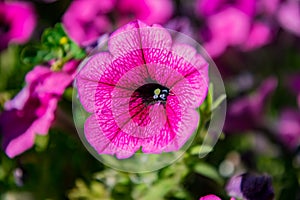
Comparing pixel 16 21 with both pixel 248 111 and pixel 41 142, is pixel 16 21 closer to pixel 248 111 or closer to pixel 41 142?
pixel 41 142

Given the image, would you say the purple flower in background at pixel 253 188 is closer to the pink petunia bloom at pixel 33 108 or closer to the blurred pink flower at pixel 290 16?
the pink petunia bloom at pixel 33 108

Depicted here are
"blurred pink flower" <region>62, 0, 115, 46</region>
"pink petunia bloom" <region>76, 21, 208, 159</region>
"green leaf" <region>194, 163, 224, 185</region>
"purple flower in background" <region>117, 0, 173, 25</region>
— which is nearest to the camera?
"pink petunia bloom" <region>76, 21, 208, 159</region>

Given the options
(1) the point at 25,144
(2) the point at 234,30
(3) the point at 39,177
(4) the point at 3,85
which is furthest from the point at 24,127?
(2) the point at 234,30

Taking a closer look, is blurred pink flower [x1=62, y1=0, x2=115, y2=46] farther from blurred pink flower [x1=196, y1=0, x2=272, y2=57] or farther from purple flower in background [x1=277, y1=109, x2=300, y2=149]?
purple flower in background [x1=277, y1=109, x2=300, y2=149]

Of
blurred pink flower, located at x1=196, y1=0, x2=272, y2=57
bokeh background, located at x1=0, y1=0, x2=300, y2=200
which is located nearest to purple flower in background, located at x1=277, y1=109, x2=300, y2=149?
bokeh background, located at x1=0, y1=0, x2=300, y2=200

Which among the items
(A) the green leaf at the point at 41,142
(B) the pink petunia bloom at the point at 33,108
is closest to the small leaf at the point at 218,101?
(B) the pink petunia bloom at the point at 33,108

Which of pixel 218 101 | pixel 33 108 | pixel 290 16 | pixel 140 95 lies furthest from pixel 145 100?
pixel 290 16
